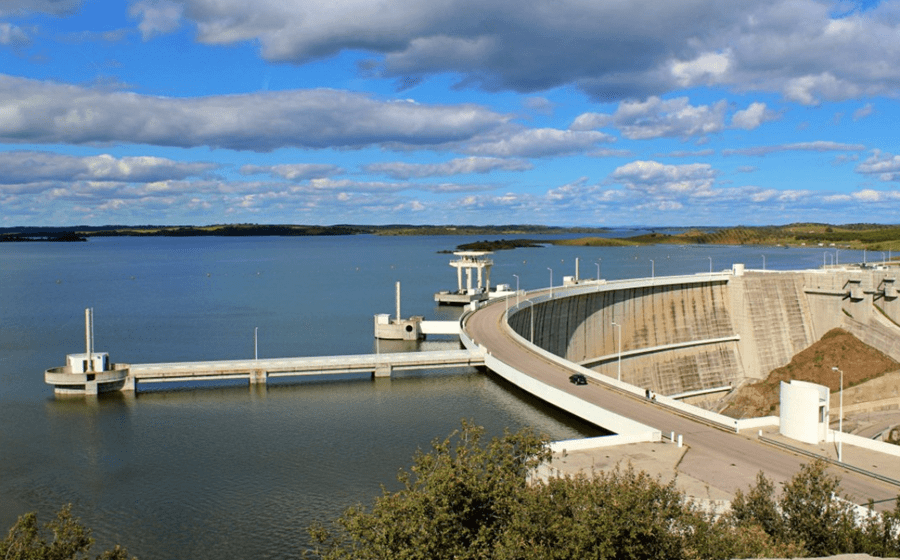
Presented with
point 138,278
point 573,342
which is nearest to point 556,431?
point 573,342

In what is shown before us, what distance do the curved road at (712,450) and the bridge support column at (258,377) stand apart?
17442mm

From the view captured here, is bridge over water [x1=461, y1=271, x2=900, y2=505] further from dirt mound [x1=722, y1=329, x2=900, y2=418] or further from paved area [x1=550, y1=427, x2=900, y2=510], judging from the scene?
paved area [x1=550, y1=427, x2=900, y2=510]

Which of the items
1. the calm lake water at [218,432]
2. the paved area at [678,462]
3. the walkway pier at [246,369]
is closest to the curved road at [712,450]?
the paved area at [678,462]

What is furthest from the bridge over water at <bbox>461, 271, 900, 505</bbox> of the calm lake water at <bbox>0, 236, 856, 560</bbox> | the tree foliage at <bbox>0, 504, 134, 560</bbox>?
the tree foliage at <bbox>0, 504, 134, 560</bbox>

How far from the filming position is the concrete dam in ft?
225

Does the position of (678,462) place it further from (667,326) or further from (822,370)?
(822,370)

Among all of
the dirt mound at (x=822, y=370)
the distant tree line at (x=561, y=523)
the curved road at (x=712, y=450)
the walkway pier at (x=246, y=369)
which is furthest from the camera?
the dirt mound at (x=822, y=370)

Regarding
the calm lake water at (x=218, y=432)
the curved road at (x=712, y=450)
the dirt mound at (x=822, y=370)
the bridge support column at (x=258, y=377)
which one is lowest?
the dirt mound at (x=822, y=370)

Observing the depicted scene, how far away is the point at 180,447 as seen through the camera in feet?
118

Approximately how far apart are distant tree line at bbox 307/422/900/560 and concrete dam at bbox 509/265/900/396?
4802 cm

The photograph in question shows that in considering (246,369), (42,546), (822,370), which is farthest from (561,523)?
(822,370)

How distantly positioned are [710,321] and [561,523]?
68.6 m

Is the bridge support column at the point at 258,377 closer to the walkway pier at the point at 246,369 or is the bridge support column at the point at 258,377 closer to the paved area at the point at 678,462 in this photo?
the walkway pier at the point at 246,369

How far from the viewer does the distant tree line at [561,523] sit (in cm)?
1397
